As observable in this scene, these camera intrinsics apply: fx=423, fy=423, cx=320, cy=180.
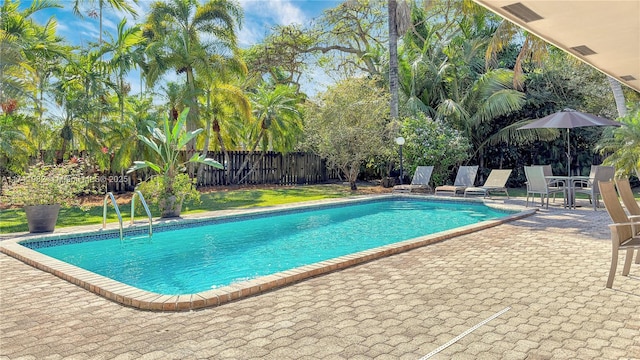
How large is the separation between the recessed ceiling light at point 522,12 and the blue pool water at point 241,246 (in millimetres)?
4360

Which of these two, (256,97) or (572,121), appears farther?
(256,97)

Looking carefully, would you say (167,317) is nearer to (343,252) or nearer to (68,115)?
(343,252)

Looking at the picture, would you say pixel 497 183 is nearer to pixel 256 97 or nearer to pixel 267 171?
pixel 267 171

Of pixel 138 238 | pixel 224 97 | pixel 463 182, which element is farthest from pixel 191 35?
pixel 463 182

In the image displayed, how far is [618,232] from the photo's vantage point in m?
4.29

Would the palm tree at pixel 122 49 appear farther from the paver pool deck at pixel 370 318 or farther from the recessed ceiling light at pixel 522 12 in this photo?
the recessed ceiling light at pixel 522 12

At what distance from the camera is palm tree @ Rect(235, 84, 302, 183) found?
20.4 metres

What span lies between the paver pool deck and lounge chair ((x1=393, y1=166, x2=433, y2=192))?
1011 cm

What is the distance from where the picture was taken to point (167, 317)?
11.9 feet

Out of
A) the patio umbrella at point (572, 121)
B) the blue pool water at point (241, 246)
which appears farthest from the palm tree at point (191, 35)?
the patio umbrella at point (572, 121)

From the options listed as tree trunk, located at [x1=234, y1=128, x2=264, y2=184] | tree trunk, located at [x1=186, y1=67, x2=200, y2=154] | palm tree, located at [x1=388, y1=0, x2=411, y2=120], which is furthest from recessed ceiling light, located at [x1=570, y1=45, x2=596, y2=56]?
tree trunk, located at [x1=234, y1=128, x2=264, y2=184]

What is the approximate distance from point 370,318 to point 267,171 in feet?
60.0

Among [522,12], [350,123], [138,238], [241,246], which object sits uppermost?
[350,123]

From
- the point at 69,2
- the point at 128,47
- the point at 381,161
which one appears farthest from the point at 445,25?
the point at 69,2
